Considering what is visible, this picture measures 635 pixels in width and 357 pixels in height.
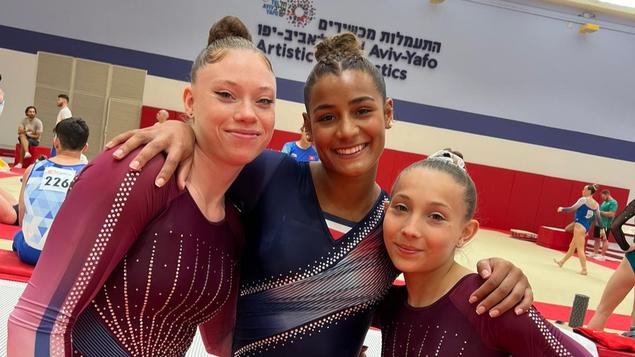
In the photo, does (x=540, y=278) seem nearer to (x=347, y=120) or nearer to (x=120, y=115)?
(x=347, y=120)

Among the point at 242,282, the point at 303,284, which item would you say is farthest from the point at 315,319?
the point at 242,282

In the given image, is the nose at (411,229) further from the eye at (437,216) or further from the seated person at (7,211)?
the seated person at (7,211)

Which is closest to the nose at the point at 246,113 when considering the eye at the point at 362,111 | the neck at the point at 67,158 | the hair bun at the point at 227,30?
the hair bun at the point at 227,30

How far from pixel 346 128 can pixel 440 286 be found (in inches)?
23.6

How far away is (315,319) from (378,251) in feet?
1.04

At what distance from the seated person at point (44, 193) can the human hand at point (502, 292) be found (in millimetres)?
3524

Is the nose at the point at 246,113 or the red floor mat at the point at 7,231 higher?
the nose at the point at 246,113

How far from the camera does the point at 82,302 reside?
4.33 ft

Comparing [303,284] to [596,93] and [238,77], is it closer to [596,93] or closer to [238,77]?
[238,77]

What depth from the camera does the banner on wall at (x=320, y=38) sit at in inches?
591

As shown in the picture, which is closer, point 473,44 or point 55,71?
point 55,71

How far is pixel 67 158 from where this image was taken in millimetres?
4738

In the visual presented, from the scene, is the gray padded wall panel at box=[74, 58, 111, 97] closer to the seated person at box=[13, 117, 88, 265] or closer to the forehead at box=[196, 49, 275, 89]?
the seated person at box=[13, 117, 88, 265]

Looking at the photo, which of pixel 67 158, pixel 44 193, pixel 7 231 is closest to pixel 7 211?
pixel 7 231
